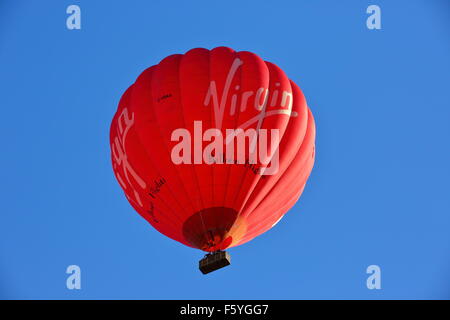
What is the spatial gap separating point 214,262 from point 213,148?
2.15 meters

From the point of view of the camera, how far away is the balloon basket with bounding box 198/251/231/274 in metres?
16.9

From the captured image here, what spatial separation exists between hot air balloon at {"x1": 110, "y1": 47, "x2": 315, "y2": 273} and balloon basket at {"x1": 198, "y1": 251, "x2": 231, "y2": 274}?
0.06 feet

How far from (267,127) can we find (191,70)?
77.9 inches

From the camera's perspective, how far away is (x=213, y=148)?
17.1 metres

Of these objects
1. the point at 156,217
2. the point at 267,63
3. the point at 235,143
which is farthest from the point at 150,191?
the point at 267,63

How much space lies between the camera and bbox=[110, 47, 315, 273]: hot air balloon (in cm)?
1723

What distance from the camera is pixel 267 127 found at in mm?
17594

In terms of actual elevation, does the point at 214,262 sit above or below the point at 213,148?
below

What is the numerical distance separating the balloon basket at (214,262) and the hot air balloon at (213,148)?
0.06 ft

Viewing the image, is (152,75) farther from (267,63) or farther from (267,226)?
(267,226)

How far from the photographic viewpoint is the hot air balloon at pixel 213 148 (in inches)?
679

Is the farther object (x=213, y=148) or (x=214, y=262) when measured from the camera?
(x=213, y=148)

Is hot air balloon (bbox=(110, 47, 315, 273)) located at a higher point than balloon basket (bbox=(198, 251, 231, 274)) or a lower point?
higher

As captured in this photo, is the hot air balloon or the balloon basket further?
the hot air balloon
